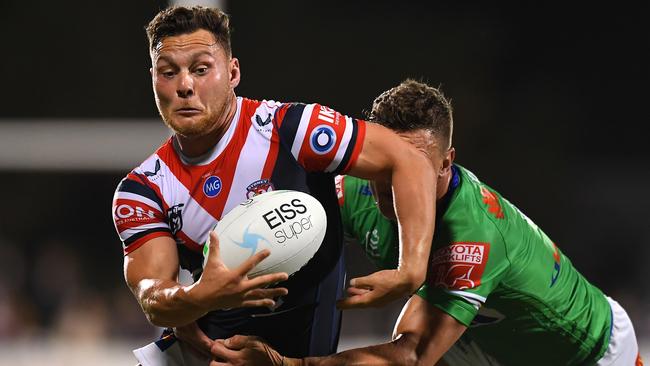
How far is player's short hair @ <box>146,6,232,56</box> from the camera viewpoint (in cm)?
279

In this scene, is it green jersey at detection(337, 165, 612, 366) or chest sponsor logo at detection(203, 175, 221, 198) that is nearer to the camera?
chest sponsor logo at detection(203, 175, 221, 198)

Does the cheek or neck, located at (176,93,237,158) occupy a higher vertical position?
the cheek

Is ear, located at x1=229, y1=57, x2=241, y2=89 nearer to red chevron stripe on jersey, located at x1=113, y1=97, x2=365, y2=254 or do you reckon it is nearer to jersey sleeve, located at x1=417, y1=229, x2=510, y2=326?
red chevron stripe on jersey, located at x1=113, y1=97, x2=365, y2=254

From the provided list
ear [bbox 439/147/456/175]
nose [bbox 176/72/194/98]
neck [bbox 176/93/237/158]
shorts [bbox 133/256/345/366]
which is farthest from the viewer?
ear [bbox 439/147/456/175]

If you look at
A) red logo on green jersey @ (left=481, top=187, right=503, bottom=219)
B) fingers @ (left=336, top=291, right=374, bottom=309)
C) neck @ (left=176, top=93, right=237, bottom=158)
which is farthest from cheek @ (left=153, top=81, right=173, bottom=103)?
red logo on green jersey @ (left=481, top=187, right=503, bottom=219)

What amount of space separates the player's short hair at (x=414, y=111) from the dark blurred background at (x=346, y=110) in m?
3.71

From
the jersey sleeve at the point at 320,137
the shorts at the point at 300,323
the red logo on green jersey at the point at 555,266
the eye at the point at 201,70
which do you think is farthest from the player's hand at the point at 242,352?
the red logo on green jersey at the point at 555,266

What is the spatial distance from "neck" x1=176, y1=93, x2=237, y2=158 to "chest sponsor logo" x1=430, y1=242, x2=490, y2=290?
2.46ft

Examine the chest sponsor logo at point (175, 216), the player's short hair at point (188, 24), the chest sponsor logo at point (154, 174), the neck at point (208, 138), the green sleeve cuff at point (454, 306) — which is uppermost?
the player's short hair at point (188, 24)

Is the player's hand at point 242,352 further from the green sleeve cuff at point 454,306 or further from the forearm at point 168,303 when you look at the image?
the green sleeve cuff at point 454,306

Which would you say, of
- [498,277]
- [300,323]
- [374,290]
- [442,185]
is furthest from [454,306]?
[374,290]

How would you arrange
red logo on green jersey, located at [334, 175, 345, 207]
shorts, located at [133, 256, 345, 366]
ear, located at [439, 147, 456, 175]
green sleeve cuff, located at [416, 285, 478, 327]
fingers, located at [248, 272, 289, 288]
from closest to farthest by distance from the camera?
fingers, located at [248, 272, 289, 288], shorts, located at [133, 256, 345, 366], green sleeve cuff, located at [416, 285, 478, 327], ear, located at [439, 147, 456, 175], red logo on green jersey, located at [334, 175, 345, 207]

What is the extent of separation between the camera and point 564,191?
26.1ft

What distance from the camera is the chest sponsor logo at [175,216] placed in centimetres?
282
